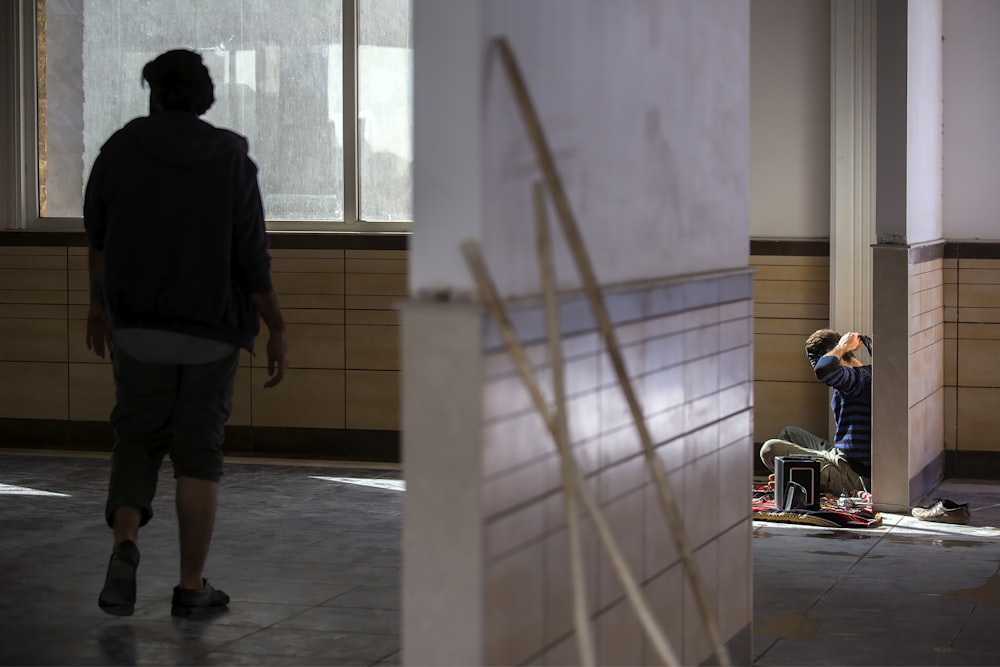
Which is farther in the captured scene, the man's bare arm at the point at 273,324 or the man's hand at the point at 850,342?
the man's hand at the point at 850,342

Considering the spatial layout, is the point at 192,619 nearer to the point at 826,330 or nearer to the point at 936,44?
the point at 826,330

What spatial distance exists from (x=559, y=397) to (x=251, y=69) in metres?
5.67

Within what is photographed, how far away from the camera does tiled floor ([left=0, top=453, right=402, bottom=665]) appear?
4137 mm

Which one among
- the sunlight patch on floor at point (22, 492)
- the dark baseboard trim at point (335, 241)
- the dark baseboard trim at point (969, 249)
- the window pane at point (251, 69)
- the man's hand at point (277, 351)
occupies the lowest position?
the sunlight patch on floor at point (22, 492)

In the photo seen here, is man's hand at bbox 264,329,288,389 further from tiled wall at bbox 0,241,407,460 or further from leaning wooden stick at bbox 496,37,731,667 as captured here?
tiled wall at bbox 0,241,407,460

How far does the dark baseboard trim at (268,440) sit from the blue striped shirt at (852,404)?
2.37 m

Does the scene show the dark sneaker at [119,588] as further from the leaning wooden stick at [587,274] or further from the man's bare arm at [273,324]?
the leaning wooden stick at [587,274]

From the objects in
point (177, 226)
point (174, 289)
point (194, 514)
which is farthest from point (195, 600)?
point (177, 226)

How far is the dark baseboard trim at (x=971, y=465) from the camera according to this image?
24.1 ft

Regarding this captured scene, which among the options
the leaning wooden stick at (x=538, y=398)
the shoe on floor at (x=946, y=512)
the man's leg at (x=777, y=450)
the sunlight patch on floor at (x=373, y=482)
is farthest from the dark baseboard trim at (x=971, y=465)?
the leaning wooden stick at (x=538, y=398)

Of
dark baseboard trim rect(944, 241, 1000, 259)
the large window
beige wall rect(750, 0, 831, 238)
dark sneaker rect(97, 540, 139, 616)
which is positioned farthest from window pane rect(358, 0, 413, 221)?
dark sneaker rect(97, 540, 139, 616)

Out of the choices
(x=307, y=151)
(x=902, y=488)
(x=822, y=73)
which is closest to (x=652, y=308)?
(x=902, y=488)

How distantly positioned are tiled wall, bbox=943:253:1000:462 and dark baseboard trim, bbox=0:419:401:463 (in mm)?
2949

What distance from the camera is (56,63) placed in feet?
27.0
